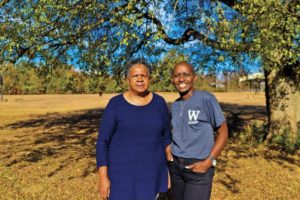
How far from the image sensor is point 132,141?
9.60ft

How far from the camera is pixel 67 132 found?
14570mm

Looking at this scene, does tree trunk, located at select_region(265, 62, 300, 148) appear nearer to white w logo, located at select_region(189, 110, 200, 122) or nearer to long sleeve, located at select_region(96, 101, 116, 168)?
white w logo, located at select_region(189, 110, 200, 122)

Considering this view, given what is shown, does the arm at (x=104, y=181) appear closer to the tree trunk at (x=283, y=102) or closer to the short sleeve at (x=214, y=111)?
the short sleeve at (x=214, y=111)

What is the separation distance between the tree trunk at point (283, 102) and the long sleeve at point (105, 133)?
8.24m

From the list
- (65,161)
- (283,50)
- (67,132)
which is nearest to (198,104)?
(283,50)

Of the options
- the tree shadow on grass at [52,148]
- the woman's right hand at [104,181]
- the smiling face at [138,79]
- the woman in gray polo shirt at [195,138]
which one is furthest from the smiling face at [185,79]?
the tree shadow on grass at [52,148]

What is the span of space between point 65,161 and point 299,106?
724 centimetres

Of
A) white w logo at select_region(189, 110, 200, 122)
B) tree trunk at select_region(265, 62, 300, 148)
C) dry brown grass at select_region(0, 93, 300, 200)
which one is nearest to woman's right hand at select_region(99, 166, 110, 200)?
Result: white w logo at select_region(189, 110, 200, 122)

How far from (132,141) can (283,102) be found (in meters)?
8.49

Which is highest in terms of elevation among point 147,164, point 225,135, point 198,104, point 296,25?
point 296,25

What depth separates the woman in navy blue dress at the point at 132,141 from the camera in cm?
290

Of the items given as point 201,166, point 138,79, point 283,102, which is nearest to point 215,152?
point 201,166

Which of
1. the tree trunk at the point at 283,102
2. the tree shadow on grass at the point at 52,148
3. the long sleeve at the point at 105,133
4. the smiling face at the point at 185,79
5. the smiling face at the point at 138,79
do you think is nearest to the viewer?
the long sleeve at the point at 105,133

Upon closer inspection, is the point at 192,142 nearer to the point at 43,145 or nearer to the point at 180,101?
the point at 180,101
